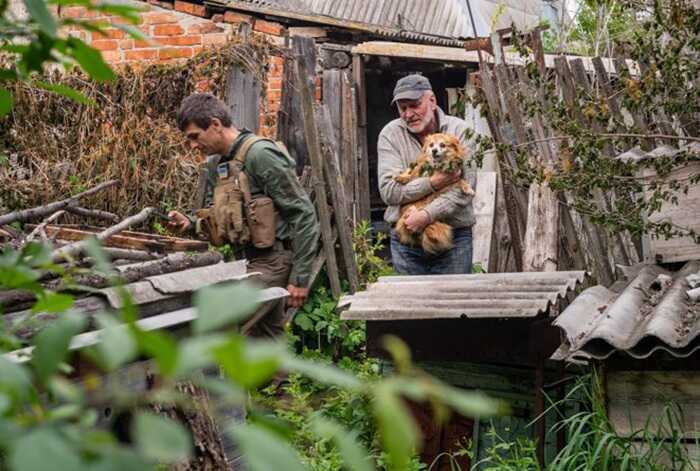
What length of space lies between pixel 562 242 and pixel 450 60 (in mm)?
4799

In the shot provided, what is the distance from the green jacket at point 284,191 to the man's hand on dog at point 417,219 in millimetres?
607

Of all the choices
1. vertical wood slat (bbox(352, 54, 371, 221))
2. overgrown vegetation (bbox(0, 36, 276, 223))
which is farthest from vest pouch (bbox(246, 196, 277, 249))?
vertical wood slat (bbox(352, 54, 371, 221))

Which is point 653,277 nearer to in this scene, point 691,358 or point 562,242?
point 691,358

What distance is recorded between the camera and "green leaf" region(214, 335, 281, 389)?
64 centimetres

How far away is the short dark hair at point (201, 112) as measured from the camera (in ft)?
22.0

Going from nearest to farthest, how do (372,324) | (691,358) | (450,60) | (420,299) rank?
(691,358)
(420,299)
(372,324)
(450,60)

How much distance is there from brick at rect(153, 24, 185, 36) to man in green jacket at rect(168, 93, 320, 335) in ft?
14.2

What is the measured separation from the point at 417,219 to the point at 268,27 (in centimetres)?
462

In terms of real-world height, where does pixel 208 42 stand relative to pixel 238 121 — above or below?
above

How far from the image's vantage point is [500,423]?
592 centimetres

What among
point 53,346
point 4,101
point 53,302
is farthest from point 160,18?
point 53,346

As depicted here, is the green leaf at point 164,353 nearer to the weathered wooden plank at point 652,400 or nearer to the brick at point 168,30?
the weathered wooden plank at point 652,400

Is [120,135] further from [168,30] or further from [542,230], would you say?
[542,230]

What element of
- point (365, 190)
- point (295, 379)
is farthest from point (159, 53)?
point (295, 379)
